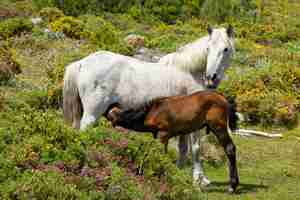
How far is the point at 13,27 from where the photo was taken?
2459 cm

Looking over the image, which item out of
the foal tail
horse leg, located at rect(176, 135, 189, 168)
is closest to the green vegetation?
horse leg, located at rect(176, 135, 189, 168)

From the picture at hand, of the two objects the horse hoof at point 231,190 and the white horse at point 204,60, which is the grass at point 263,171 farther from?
the white horse at point 204,60

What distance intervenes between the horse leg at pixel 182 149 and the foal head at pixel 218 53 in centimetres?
91

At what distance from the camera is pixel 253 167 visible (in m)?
10.5

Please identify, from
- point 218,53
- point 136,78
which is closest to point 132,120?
point 136,78

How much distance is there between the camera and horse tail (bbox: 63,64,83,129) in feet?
28.4

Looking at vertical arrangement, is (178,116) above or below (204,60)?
below

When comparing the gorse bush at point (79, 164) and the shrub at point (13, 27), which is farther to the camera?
the shrub at point (13, 27)

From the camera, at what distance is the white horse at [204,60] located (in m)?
8.45

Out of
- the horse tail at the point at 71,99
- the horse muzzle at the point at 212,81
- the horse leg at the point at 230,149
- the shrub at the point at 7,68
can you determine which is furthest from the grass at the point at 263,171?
the shrub at the point at 7,68

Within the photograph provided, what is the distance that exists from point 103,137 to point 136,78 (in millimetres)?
2324

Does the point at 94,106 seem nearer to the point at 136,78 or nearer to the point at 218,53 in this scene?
the point at 136,78

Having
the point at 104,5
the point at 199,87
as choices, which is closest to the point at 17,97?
the point at 199,87

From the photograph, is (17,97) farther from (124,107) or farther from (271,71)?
(271,71)
